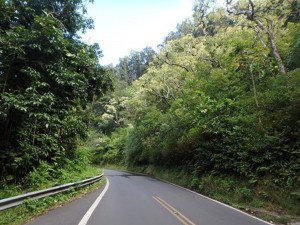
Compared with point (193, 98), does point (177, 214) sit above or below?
below

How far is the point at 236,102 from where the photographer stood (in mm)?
19594

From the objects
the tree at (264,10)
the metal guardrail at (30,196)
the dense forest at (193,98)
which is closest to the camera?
the metal guardrail at (30,196)

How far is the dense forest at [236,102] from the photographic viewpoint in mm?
14227

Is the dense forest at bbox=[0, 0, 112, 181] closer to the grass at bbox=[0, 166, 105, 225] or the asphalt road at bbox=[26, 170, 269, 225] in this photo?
the grass at bbox=[0, 166, 105, 225]

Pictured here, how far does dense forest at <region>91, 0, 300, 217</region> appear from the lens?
1423 centimetres

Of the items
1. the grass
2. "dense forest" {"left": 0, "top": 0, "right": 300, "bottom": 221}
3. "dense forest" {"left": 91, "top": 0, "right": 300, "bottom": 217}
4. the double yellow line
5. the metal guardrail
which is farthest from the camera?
"dense forest" {"left": 91, "top": 0, "right": 300, "bottom": 217}

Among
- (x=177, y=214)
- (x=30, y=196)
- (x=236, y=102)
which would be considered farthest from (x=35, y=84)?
(x=236, y=102)

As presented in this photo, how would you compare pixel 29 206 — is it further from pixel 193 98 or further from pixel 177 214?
pixel 193 98

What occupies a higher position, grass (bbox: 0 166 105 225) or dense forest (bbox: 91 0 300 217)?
dense forest (bbox: 91 0 300 217)

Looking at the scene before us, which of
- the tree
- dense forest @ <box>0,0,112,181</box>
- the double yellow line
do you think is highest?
the tree

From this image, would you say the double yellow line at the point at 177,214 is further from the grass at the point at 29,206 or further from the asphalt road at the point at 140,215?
the grass at the point at 29,206

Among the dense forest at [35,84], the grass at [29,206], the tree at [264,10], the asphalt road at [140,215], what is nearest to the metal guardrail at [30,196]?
the grass at [29,206]

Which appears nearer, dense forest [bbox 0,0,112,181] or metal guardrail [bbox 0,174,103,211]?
metal guardrail [bbox 0,174,103,211]

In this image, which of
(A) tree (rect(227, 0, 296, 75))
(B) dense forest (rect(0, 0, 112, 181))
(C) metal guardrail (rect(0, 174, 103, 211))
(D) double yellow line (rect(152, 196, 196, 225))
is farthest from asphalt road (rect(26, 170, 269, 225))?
(A) tree (rect(227, 0, 296, 75))
